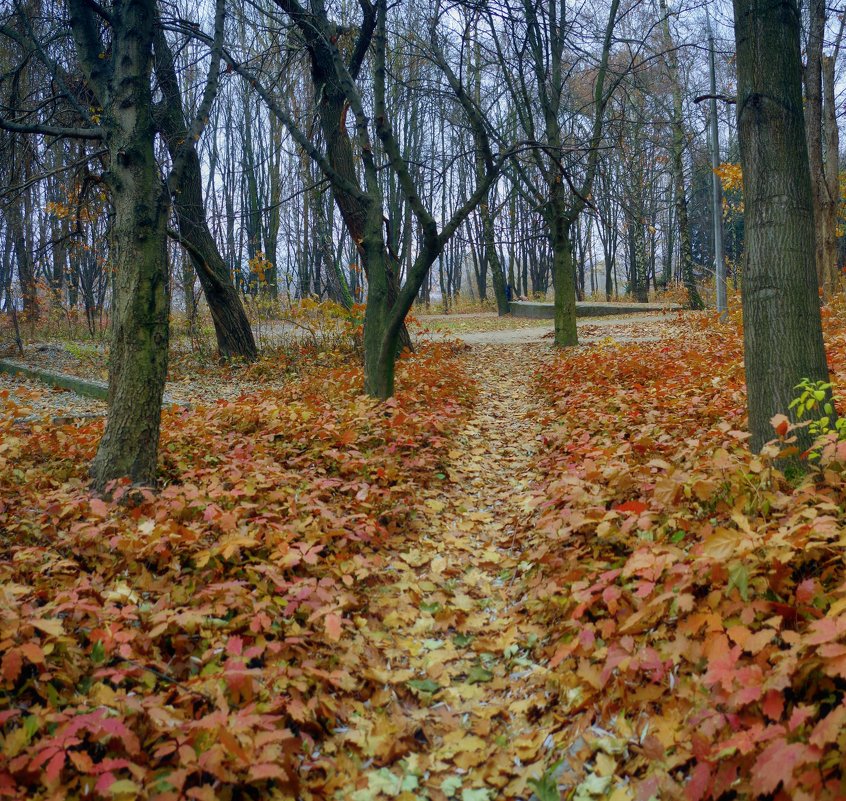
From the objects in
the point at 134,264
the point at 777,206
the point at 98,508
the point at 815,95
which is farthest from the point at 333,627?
the point at 815,95

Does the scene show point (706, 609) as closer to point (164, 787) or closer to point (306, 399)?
point (164, 787)

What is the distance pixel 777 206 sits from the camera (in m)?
3.71

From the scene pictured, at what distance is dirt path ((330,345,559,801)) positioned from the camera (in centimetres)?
262

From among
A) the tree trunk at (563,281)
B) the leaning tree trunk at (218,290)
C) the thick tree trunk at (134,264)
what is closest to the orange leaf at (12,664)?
the thick tree trunk at (134,264)

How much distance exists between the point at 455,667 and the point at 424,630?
1.26 ft

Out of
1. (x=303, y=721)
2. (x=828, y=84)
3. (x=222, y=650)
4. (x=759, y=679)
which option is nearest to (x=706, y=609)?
(x=759, y=679)

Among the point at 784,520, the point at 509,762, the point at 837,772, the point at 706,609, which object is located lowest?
the point at 509,762

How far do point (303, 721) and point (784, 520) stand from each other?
230cm

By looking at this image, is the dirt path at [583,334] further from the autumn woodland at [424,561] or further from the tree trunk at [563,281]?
the autumn woodland at [424,561]

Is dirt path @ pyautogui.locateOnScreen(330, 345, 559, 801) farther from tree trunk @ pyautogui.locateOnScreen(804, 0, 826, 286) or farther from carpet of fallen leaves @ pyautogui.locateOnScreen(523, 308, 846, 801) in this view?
tree trunk @ pyautogui.locateOnScreen(804, 0, 826, 286)

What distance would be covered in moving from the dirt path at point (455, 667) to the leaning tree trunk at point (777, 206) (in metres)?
1.89

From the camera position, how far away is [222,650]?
301 centimetres

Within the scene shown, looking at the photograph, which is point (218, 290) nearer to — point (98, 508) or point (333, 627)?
point (98, 508)

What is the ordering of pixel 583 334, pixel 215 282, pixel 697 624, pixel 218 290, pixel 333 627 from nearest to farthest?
1. pixel 697 624
2. pixel 333 627
3. pixel 215 282
4. pixel 218 290
5. pixel 583 334
